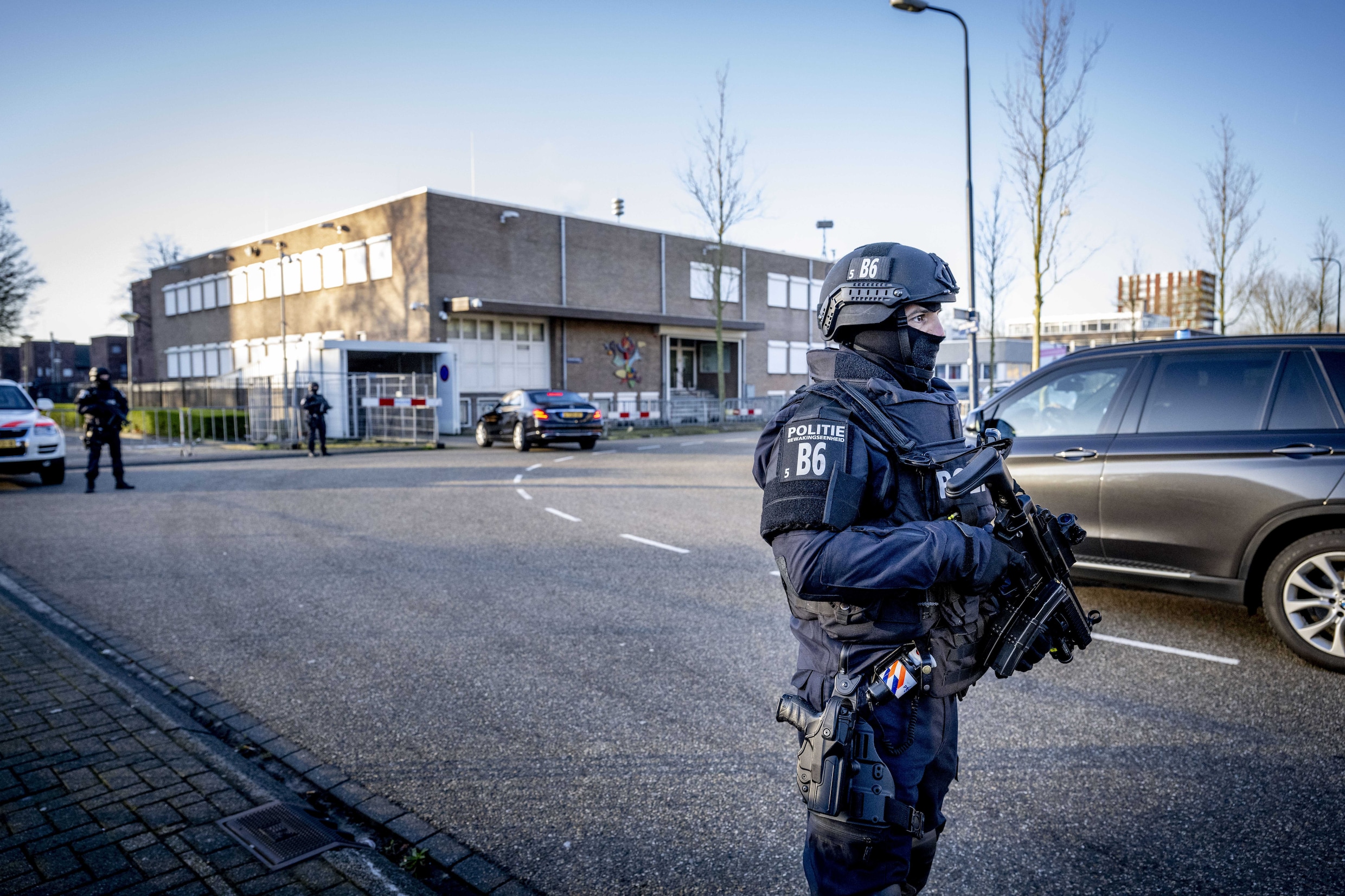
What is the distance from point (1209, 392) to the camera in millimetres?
5250

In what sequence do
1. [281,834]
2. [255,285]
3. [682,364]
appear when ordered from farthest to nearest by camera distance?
[682,364] → [255,285] → [281,834]

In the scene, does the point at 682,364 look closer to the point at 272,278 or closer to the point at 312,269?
the point at 312,269

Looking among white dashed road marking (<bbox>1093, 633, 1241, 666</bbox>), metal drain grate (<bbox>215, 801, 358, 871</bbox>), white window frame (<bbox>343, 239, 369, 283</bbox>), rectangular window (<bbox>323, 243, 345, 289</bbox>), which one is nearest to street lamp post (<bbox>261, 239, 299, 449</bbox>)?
rectangular window (<bbox>323, 243, 345, 289</bbox>)

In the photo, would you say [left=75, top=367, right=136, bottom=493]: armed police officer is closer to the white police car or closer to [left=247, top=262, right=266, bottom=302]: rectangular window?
the white police car

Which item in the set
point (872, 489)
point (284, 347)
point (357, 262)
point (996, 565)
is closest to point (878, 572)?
point (872, 489)

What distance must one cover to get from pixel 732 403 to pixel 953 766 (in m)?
35.7

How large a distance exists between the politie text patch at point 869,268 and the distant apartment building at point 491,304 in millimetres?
26137

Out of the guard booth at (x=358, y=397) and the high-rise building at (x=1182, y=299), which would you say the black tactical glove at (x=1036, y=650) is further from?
the guard booth at (x=358, y=397)

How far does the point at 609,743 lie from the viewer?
3891 mm

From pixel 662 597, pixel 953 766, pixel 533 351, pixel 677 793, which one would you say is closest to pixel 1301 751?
pixel 953 766

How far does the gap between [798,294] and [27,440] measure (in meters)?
38.7

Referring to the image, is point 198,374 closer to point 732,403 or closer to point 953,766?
point 732,403

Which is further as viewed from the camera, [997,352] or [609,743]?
[997,352]

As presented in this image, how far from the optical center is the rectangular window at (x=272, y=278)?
38.3 m
